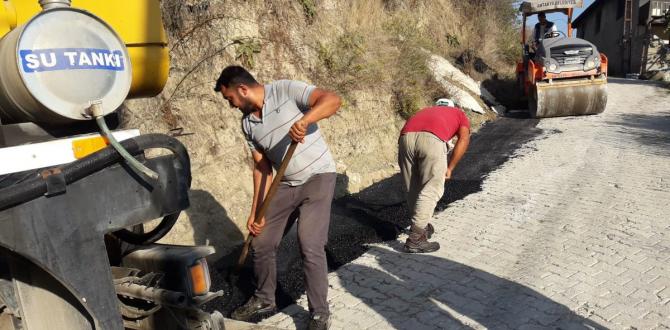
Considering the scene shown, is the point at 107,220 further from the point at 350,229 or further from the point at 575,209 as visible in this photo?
the point at 575,209

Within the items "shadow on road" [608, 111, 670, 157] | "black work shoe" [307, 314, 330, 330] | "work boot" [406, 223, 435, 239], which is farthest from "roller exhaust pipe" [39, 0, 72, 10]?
"shadow on road" [608, 111, 670, 157]

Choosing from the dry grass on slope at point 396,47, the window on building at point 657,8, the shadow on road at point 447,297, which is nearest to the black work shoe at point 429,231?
the shadow on road at point 447,297

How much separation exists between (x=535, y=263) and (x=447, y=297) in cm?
103

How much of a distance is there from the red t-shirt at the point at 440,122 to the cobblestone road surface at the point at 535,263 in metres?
1.11

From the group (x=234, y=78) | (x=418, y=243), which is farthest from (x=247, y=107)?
(x=418, y=243)

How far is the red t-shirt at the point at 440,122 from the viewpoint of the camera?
4.96 metres

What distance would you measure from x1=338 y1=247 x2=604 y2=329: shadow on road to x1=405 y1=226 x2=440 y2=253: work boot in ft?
0.26

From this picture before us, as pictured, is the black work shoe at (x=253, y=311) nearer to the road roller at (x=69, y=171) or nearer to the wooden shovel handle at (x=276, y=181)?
the wooden shovel handle at (x=276, y=181)

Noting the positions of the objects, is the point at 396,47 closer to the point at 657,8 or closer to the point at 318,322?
the point at 318,322

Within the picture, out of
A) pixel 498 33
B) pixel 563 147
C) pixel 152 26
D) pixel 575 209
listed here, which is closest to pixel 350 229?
pixel 575 209

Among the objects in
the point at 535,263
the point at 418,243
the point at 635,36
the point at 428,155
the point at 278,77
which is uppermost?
the point at 635,36

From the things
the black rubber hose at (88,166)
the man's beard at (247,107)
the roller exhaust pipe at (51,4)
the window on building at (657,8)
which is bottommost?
the black rubber hose at (88,166)

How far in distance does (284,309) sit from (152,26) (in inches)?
93.4

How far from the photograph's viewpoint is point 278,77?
26.6ft
